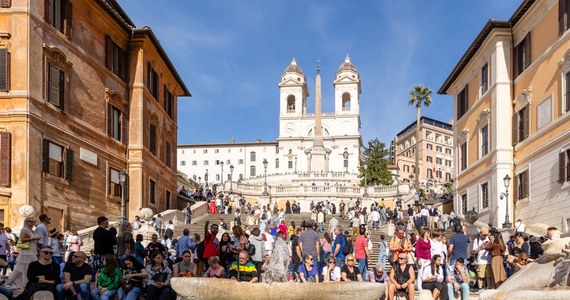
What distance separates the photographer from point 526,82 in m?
28.5

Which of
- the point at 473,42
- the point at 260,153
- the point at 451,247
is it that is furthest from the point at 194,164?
the point at 451,247

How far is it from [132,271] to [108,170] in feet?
56.8

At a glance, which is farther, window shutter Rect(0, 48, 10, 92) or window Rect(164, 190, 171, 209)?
window Rect(164, 190, 171, 209)

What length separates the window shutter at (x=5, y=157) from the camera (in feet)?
71.1

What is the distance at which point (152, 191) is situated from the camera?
34.5m

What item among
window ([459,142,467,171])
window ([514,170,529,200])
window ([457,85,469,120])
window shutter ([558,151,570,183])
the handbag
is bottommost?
the handbag

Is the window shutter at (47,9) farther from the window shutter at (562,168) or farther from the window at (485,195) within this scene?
the window at (485,195)

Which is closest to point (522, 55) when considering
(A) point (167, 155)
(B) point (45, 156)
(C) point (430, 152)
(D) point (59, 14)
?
(D) point (59, 14)

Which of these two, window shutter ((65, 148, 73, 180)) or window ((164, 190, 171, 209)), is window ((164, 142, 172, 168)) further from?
window shutter ((65, 148, 73, 180))

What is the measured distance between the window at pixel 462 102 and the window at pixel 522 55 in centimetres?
665

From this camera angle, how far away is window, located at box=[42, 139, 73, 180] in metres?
23.2

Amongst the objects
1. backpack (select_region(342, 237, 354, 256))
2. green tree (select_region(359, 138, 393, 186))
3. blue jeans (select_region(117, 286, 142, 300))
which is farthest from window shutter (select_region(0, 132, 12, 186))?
green tree (select_region(359, 138, 393, 186))

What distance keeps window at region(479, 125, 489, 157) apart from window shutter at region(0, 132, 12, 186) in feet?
70.9

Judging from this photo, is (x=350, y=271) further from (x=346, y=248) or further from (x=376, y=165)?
(x=376, y=165)
